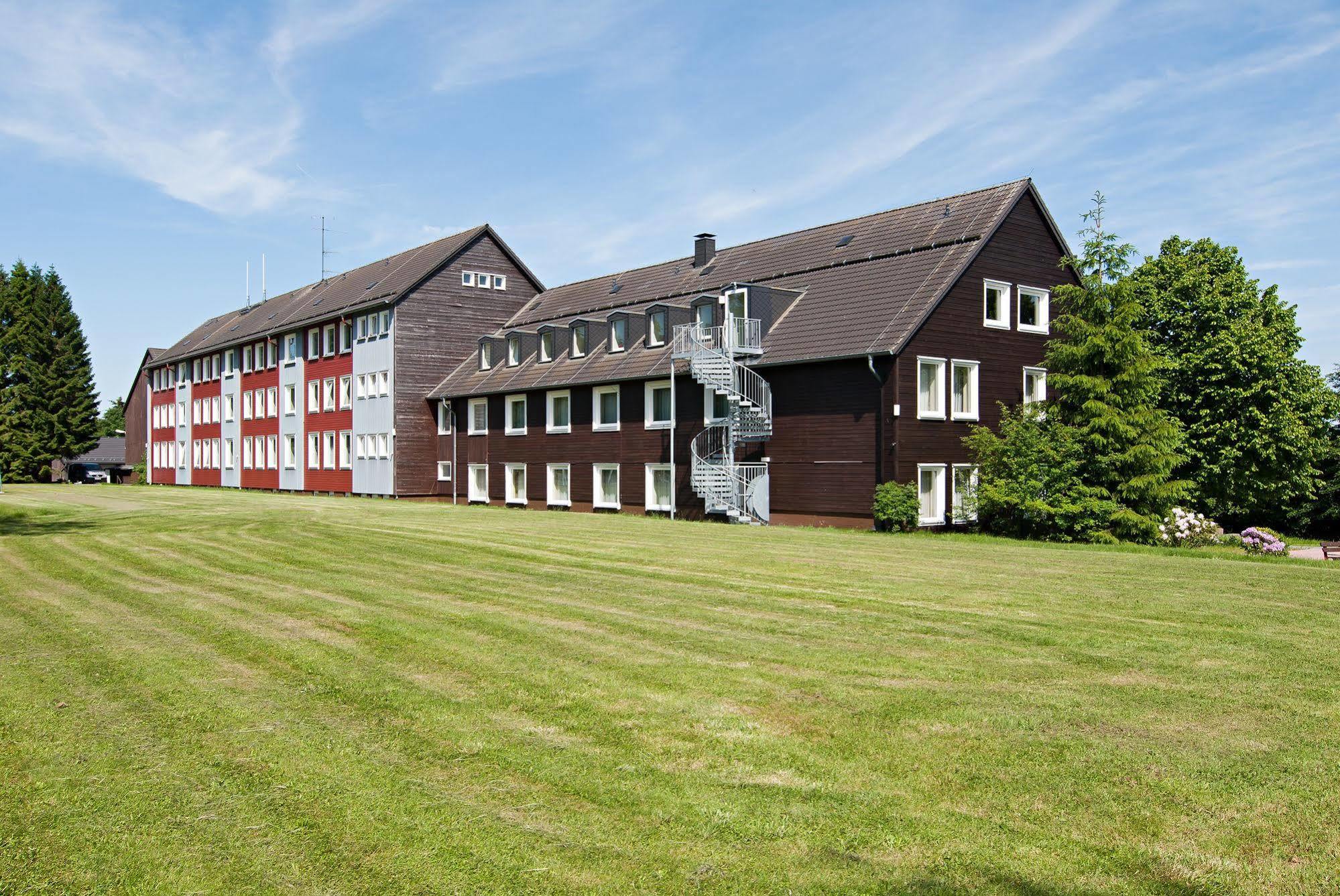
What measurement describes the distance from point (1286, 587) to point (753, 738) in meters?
11.9

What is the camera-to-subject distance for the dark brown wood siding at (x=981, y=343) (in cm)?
2806

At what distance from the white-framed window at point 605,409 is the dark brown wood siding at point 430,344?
40.3ft

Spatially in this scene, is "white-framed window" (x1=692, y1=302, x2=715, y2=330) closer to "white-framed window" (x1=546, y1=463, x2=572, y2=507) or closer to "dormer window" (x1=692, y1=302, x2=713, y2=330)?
"dormer window" (x1=692, y1=302, x2=713, y2=330)

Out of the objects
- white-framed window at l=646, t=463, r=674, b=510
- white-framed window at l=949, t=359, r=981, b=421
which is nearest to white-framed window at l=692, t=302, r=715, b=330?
white-framed window at l=646, t=463, r=674, b=510

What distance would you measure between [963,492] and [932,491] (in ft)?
3.55

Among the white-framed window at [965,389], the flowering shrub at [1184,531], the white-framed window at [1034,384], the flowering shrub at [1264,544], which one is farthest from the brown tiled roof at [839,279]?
the flowering shrub at [1264,544]

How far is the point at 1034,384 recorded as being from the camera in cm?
3222

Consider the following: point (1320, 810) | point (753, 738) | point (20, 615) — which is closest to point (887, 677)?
point (753, 738)

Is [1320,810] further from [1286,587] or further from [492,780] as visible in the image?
[1286,587]

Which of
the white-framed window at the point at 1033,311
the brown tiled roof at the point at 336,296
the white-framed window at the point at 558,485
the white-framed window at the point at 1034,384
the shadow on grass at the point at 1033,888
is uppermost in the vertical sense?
the brown tiled roof at the point at 336,296

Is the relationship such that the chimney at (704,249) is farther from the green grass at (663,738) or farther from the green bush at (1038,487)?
the green grass at (663,738)

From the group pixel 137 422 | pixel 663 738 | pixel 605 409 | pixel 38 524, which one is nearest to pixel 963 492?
pixel 605 409

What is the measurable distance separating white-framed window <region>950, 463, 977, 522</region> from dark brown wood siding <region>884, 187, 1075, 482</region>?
0.33 meters

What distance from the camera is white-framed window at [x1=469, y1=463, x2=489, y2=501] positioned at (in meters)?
44.8
